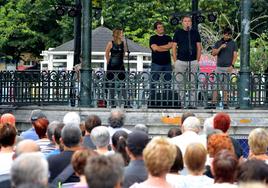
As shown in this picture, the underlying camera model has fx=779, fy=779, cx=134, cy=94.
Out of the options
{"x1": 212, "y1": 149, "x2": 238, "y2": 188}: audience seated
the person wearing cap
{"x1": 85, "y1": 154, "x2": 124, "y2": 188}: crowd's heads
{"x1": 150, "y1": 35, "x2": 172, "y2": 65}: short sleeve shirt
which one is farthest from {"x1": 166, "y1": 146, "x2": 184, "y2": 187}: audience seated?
{"x1": 150, "y1": 35, "x2": 172, "y2": 65}: short sleeve shirt

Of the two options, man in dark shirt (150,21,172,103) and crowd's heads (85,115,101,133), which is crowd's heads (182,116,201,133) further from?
man in dark shirt (150,21,172,103)

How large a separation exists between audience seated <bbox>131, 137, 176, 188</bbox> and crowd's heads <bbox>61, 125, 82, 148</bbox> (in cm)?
167

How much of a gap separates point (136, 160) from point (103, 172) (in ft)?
7.73

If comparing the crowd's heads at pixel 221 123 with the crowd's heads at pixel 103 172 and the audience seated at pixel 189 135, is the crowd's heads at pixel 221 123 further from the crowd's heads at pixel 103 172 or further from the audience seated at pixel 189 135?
the crowd's heads at pixel 103 172

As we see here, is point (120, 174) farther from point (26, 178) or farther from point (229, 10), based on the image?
point (229, 10)

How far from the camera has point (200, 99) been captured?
17094 mm

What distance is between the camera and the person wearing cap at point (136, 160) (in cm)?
818

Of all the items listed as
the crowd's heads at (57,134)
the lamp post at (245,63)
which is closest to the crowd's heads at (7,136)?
the crowd's heads at (57,134)

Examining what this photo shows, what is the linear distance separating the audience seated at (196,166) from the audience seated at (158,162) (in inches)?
21.1

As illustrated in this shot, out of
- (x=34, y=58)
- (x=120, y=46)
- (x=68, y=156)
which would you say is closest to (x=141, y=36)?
(x=34, y=58)

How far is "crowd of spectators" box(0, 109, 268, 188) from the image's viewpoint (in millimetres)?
6105

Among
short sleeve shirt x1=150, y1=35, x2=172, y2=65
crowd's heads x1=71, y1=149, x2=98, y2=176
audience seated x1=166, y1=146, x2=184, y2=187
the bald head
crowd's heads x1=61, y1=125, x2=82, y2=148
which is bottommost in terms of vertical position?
audience seated x1=166, y1=146, x2=184, y2=187

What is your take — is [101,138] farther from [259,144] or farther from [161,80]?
[161,80]

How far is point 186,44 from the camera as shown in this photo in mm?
17734
